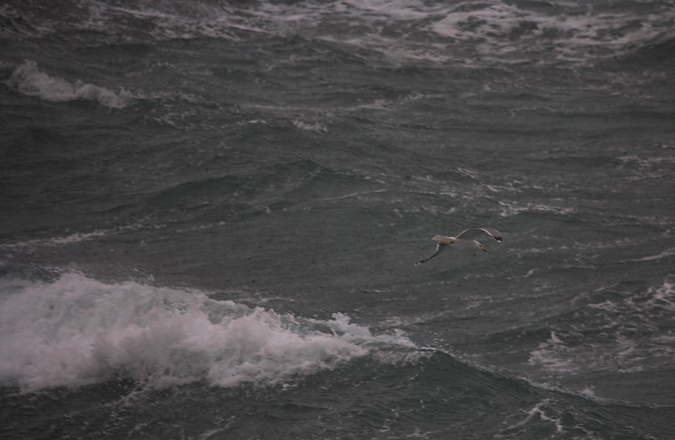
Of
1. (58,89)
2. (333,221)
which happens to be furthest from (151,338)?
(58,89)

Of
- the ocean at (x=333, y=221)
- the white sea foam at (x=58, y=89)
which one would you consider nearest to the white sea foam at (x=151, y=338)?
the ocean at (x=333, y=221)

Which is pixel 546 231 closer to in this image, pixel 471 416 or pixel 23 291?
pixel 471 416

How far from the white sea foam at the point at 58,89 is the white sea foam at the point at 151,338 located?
24.1 feet

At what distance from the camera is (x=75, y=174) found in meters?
18.2

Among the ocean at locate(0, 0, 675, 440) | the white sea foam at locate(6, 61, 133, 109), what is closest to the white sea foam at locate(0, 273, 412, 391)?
the ocean at locate(0, 0, 675, 440)

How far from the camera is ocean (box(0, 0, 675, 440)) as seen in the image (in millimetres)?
12711

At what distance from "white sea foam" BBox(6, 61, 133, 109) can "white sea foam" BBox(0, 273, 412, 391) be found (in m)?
7.34

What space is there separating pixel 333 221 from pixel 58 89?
8880 millimetres

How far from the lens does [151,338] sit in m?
13.8

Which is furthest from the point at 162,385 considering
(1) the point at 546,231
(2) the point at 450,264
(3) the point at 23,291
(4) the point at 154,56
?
(4) the point at 154,56

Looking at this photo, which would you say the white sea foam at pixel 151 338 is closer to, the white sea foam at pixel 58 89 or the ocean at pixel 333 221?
the ocean at pixel 333 221

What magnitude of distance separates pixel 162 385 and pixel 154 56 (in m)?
12.8

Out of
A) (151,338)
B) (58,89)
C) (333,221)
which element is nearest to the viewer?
(151,338)

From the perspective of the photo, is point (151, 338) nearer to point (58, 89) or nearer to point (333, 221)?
point (333, 221)
